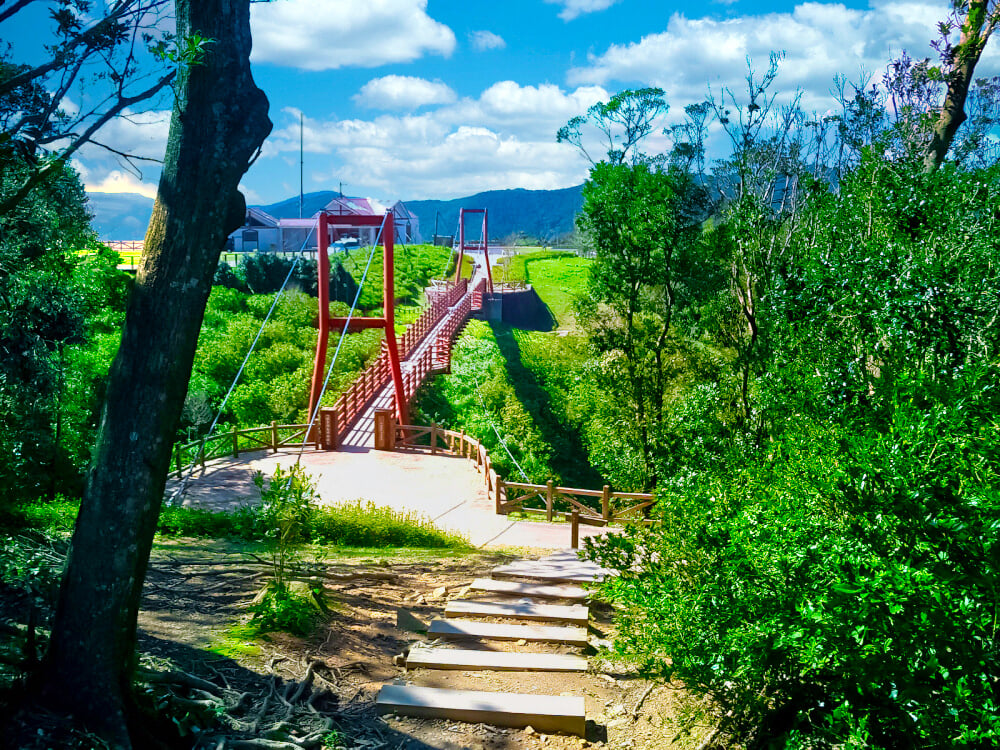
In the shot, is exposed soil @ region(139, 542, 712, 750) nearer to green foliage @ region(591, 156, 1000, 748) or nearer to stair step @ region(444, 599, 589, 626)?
stair step @ region(444, 599, 589, 626)

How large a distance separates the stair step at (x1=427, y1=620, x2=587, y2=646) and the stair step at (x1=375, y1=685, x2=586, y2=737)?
47.2 inches

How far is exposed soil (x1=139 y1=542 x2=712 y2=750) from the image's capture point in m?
5.09

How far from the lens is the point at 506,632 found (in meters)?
6.70

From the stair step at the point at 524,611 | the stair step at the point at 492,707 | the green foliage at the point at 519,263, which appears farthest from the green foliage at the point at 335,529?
the green foliage at the point at 519,263

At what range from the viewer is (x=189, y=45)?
4.04 meters

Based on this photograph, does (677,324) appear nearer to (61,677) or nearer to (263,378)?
(263,378)

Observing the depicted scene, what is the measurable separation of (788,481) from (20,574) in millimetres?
5311

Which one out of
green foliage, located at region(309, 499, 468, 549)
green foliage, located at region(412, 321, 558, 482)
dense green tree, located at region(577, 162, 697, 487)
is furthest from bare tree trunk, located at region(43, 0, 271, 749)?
green foliage, located at region(412, 321, 558, 482)

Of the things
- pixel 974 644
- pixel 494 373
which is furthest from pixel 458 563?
pixel 494 373

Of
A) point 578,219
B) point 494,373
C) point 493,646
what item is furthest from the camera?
point 494,373

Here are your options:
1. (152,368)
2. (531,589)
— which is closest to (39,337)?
(531,589)

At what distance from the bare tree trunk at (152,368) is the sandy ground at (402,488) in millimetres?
7202

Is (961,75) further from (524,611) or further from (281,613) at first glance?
(281,613)

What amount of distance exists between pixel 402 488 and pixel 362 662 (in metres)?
10.1
